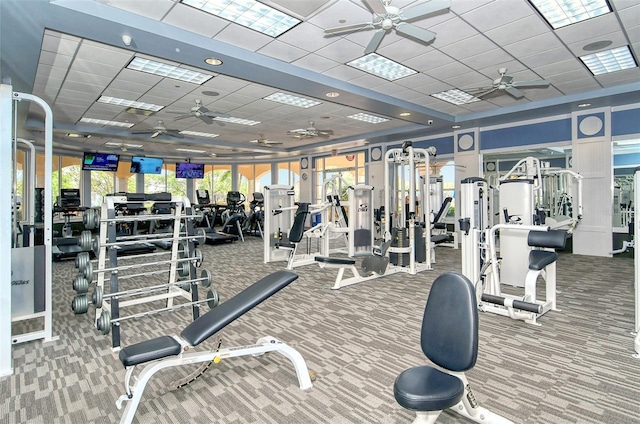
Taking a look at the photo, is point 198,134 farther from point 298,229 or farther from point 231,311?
Answer: point 231,311

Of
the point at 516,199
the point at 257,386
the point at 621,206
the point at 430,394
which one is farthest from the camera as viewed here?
the point at 621,206

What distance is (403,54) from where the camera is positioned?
4762 millimetres

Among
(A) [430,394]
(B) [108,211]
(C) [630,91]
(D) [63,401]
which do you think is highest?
(C) [630,91]

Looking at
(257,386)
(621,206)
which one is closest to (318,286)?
(257,386)

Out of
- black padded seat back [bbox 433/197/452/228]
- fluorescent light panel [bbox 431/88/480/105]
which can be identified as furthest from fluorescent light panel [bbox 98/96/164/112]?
black padded seat back [bbox 433/197/452/228]

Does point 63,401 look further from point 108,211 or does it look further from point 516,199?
point 516,199

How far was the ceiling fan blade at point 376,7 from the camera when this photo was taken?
10.7 ft

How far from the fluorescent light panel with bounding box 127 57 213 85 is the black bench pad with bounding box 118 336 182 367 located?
13.7 ft

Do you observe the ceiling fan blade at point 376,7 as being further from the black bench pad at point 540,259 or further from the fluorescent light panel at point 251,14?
the black bench pad at point 540,259

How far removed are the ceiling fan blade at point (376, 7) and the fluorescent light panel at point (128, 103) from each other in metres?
5.18

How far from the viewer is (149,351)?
6.53 ft

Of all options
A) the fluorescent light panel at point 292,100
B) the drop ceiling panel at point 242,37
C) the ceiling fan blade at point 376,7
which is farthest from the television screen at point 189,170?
the ceiling fan blade at point 376,7

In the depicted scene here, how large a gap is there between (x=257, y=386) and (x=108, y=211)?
1917mm

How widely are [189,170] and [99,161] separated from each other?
131 inches
